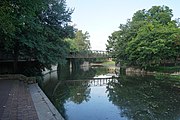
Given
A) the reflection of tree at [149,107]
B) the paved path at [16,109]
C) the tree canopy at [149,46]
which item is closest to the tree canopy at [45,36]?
the reflection of tree at [149,107]

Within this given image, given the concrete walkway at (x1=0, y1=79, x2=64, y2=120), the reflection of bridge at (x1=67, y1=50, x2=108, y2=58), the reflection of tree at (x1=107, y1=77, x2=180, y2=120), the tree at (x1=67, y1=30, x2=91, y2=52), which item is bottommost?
the reflection of tree at (x1=107, y1=77, x2=180, y2=120)

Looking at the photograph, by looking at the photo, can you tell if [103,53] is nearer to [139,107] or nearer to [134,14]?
[134,14]

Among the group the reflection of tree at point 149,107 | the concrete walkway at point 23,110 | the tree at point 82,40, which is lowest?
the reflection of tree at point 149,107

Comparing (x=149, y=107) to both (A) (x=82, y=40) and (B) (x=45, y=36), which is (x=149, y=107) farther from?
(A) (x=82, y=40)

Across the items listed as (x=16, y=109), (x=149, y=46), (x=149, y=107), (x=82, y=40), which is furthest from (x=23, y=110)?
(x=82, y=40)

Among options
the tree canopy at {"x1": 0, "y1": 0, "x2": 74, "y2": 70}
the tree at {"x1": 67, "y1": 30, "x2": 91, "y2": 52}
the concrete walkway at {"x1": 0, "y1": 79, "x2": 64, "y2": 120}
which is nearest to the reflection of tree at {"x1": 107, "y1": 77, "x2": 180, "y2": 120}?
the concrete walkway at {"x1": 0, "y1": 79, "x2": 64, "y2": 120}

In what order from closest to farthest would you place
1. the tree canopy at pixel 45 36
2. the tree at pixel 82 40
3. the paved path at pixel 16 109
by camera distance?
the paved path at pixel 16 109 → the tree canopy at pixel 45 36 → the tree at pixel 82 40

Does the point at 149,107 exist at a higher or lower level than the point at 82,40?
lower

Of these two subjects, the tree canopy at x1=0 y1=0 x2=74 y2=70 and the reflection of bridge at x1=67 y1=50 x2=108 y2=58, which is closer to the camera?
the tree canopy at x1=0 y1=0 x2=74 y2=70

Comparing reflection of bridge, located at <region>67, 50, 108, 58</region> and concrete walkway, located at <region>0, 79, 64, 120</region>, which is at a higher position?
reflection of bridge, located at <region>67, 50, 108, 58</region>

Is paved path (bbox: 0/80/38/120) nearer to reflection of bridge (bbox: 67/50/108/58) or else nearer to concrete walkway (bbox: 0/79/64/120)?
concrete walkway (bbox: 0/79/64/120)

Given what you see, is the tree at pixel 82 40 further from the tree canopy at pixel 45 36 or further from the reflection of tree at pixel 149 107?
the reflection of tree at pixel 149 107

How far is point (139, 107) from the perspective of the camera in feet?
46.2

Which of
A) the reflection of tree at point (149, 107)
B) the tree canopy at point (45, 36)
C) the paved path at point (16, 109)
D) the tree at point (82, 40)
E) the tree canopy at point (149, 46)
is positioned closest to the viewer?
the paved path at point (16, 109)
